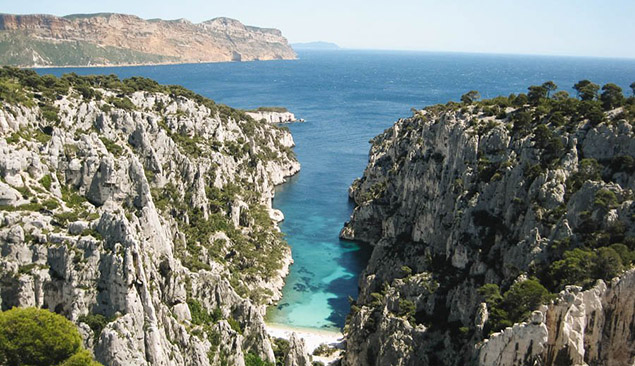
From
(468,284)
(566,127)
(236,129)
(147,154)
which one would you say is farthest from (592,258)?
(236,129)

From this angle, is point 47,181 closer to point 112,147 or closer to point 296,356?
point 112,147

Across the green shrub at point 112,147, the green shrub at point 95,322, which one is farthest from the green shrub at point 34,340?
the green shrub at point 112,147

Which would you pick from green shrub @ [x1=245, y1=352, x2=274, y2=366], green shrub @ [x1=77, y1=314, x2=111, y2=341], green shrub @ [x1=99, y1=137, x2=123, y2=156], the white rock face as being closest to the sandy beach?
green shrub @ [x1=245, y1=352, x2=274, y2=366]

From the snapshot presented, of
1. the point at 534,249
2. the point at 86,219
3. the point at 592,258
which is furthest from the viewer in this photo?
the point at 534,249

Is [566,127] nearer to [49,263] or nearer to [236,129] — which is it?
[49,263]

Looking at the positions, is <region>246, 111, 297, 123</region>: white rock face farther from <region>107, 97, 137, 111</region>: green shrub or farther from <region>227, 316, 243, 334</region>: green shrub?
<region>227, 316, 243, 334</region>: green shrub

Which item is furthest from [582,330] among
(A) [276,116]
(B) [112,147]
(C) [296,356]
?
(A) [276,116]
